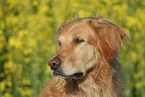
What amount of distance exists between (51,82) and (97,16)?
1.21m

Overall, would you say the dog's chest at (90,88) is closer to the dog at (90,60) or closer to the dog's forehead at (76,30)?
the dog at (90,60)

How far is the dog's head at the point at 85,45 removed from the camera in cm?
341

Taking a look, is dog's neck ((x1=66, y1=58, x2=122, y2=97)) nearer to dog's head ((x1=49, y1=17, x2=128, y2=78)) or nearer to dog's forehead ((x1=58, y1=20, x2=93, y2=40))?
dog's head ((x1=49, y1=17, x2=128, y2=78))

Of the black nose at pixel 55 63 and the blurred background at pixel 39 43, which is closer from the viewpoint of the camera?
the black nose at pixel 55 63

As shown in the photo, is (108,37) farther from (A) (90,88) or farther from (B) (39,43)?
(B) (39,43)

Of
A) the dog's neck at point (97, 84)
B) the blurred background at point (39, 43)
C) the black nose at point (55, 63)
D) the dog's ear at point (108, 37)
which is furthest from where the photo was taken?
the blurred background at point (39, 43)

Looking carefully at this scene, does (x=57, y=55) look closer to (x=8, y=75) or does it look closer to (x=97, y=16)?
(x=97, y=16)

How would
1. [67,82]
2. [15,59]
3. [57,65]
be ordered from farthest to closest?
[15,59] < [67,82] < [57,65]

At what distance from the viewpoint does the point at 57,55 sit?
340cm

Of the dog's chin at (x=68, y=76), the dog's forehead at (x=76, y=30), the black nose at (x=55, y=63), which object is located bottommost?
the dog's chin at (x=68, y=76)

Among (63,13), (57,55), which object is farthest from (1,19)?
(57,55)

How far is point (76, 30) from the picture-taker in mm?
3588

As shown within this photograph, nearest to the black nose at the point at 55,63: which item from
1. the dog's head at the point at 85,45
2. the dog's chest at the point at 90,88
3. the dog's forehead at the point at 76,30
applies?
the dog's head at the point at 85,45

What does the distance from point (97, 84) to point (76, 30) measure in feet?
2.69
